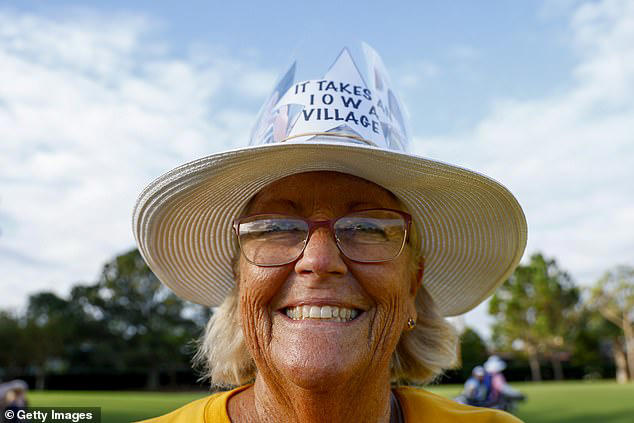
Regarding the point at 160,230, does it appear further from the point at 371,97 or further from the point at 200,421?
the point at 371,97

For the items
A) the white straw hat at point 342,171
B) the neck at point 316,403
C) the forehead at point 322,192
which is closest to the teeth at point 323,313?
the neck at point 316,403

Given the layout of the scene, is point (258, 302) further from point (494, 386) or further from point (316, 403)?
point (494, 386)

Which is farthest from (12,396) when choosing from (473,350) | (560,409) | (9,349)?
(9,349)

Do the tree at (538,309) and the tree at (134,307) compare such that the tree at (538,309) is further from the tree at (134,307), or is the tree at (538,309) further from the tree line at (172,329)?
the tree at (134,307)

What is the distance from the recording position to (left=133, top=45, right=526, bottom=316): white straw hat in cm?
195

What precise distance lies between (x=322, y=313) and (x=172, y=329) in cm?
5391

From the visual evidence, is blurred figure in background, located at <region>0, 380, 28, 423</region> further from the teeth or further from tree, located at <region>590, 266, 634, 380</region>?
tree, located at <region>590, 266, 634, 380</region>

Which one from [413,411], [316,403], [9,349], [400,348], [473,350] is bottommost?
[473,350]

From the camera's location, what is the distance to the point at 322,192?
6.51ft

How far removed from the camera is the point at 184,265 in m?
2.66

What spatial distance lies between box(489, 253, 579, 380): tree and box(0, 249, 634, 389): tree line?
95 millimetres

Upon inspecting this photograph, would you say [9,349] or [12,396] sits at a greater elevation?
[12,396]

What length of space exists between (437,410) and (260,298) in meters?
0.95

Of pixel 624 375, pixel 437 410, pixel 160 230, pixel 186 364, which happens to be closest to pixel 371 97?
pixel 160 230
